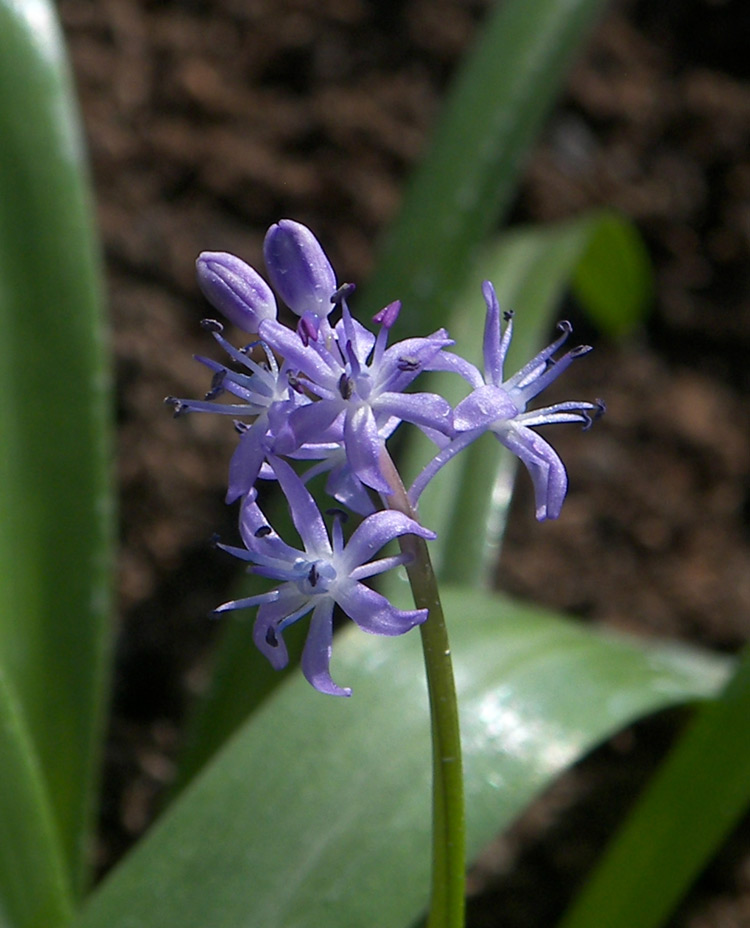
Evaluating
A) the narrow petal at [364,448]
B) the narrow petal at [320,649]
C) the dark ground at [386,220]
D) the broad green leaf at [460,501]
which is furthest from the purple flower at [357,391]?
the dark ground at [386,220]

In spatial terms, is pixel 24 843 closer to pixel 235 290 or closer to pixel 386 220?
pixel 235 290

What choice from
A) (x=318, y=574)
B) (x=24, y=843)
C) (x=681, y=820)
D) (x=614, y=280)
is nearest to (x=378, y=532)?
(x=318, y=574)

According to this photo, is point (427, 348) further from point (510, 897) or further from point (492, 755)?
point (510, 897)

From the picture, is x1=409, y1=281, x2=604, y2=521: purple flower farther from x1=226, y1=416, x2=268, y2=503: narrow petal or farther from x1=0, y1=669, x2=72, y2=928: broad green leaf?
x1=0, y1=669, x2=72, y2=928: broad green leaf

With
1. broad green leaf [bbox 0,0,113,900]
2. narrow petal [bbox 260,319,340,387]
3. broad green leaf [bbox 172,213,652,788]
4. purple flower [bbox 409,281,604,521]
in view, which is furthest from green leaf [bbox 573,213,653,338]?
narrow petal [bbox 260,319,340,387]

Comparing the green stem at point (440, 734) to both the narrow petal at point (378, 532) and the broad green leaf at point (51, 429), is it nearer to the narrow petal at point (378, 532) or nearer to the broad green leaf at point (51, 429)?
the narrow petal at point (378, 532)

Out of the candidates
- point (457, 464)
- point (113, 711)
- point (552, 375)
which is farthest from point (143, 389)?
point (552, 375)
